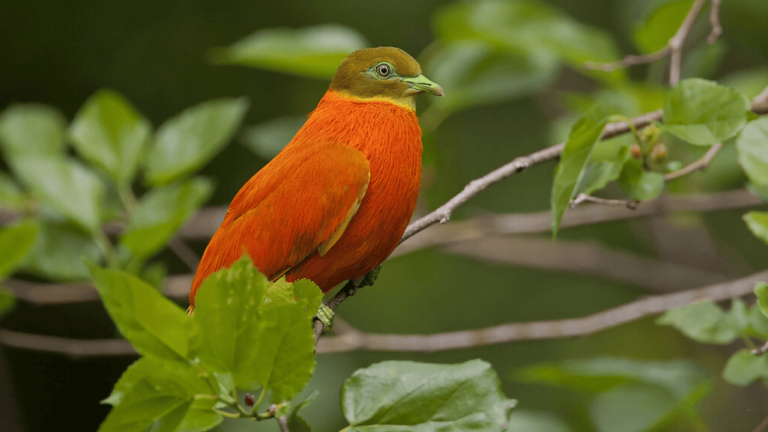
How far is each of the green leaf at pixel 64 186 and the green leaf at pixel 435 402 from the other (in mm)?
1177

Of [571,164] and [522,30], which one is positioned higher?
[522,30]

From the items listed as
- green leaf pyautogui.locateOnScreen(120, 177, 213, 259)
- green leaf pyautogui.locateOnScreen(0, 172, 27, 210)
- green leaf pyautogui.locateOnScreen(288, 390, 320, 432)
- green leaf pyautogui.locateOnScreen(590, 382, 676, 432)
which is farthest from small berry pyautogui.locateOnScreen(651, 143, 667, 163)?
green leaf pyautogui.locateOnScreen(0, 172, 27, 210)

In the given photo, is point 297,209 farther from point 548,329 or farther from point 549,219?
point 549,219

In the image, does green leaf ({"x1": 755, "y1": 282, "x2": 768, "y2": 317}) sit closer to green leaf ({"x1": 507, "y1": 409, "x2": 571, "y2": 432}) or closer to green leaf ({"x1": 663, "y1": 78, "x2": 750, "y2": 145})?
green leaf ({"x1": 663, "y1": 78, "x2": 750, "y2": 145})

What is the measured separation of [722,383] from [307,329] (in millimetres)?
2363

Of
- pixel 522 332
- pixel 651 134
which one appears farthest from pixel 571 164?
pixel 522 332

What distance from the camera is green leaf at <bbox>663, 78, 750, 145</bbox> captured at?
1162 mm

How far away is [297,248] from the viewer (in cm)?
124

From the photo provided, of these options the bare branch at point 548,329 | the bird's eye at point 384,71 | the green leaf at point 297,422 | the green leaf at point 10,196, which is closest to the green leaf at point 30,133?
the green leaf at point 10,196

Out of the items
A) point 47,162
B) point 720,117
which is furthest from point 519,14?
point 47,162

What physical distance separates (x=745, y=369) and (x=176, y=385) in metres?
1.01

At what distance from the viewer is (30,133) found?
2.25m

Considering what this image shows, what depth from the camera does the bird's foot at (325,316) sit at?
1223 mm

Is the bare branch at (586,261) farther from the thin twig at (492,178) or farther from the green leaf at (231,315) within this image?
the green leaf at (231,315)
